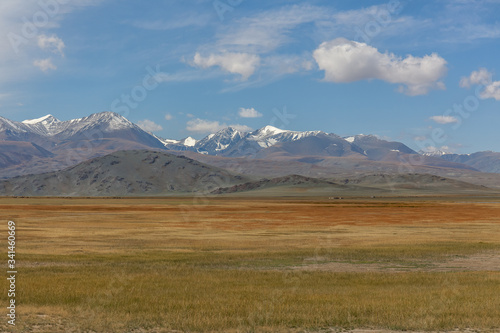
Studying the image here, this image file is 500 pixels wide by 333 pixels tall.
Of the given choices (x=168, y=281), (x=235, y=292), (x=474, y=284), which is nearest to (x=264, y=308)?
(x=235, y=292)

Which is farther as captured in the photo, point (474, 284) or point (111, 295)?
point (474, 284)

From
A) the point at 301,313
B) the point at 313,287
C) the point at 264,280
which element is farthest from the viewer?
the point at 264,280

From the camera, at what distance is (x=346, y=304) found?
68.6 feet

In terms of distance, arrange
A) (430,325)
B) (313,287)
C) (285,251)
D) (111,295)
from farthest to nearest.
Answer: (285,251)
(313,287)
(111,295)
(430,325)

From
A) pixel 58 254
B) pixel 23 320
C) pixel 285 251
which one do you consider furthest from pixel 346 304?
pixel 58 254

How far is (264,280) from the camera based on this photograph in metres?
27.2

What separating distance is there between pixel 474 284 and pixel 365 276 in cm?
583

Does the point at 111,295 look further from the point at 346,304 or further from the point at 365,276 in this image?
the point at 365,276

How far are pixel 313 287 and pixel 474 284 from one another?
28.4 feet

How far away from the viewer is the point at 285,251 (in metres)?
41.7

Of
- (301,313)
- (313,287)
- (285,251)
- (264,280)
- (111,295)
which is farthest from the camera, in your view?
(285,251)

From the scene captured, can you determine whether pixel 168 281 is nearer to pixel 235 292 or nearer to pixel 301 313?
pixel 235 292

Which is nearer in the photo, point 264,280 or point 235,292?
point 235,292

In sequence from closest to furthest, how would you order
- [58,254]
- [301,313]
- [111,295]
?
[301,313]
[111,295]
[58,254]
